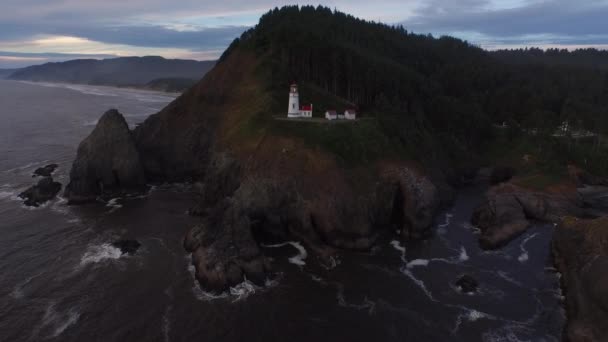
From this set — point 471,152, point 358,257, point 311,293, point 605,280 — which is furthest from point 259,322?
point 471,152

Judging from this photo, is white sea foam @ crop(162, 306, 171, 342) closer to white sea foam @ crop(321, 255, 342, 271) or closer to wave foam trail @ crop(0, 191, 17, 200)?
white sea foam @ crop(321, 255, 342, 271)

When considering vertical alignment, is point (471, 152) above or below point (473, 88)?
below

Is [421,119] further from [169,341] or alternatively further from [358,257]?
[169,341]

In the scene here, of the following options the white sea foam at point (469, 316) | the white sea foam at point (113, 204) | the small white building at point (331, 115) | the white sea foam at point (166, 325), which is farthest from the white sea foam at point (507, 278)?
the white sea foam at point (113, 204)

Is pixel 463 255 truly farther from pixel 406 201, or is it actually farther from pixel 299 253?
pixel 299 253

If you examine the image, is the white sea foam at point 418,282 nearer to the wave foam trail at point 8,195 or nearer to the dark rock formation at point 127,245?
the dark rock formation at point 127,245

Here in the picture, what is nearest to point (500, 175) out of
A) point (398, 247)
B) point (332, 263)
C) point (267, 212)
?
point (398, 247)
